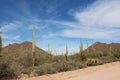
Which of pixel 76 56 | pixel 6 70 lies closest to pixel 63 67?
pixel 6 70

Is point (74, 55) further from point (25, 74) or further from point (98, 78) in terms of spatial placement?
point (98, 78)

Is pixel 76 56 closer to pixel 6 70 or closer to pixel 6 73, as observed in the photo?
pixel 6 70

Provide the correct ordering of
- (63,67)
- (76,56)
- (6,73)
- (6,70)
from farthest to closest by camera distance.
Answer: (76,56) → (63,67) → (6,70) → (6,73)

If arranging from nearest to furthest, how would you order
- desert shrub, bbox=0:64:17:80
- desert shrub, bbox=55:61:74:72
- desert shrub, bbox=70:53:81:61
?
1. desert shrub, bbox=0:64:17:80
2. desert shrub, bbox=55:61:74:72
3. desert shrub, bbox=70:53:81:61

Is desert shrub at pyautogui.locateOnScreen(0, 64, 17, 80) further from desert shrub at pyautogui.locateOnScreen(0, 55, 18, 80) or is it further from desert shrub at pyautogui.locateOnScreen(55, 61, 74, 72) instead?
desert shrub at pyautogui.locateOnScreen(55, 61, 74, 72)

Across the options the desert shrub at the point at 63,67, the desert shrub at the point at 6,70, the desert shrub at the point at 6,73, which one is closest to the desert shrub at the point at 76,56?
the desert shrub at the point at 63,67

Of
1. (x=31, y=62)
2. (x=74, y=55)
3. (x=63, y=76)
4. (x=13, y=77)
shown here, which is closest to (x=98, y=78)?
(x=63, y=76)

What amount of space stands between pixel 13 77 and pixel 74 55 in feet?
71.5

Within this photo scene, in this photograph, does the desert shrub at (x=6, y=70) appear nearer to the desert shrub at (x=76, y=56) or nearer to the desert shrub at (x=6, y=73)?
the desert shrub at (x=6, y=73)

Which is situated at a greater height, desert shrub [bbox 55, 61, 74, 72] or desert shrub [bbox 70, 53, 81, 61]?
desert shrub [bbox 70, 53, 81, 61]

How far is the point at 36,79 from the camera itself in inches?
640

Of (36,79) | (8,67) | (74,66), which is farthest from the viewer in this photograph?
(74,66)

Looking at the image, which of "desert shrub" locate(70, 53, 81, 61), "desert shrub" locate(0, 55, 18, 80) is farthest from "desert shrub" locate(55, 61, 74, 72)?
"desert shrub" locate(70, 53, 81, 61)

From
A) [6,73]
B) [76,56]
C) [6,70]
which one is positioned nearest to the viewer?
[6,73]
